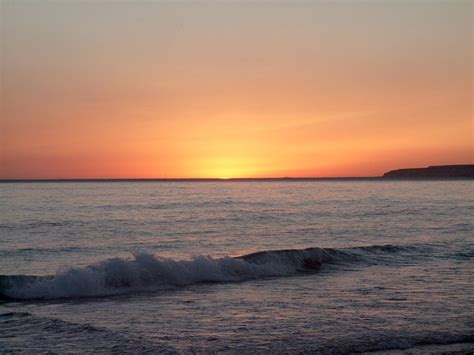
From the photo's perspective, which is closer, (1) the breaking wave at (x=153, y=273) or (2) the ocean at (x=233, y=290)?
(2) the ocean at (x=233, y=290)

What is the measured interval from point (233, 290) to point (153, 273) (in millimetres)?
3431

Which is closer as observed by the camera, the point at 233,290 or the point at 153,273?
the point at 233,290

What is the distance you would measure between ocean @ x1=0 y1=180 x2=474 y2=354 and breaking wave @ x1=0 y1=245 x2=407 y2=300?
4cm

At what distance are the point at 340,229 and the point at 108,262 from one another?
1852 centimetres

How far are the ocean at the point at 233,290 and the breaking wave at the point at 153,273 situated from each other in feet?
0.14

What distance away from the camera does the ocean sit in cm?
1033

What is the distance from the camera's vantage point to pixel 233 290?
16.2m

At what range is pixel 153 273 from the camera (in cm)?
1811

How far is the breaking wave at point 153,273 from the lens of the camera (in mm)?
15977

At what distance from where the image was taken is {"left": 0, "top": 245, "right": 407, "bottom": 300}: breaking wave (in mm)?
15977

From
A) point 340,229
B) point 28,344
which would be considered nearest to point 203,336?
point 28,344

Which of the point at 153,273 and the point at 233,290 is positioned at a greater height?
the point at 153,273

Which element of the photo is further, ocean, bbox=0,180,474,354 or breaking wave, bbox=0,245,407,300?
breaking wave, bbox=0,245,407,300

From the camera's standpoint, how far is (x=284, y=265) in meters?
20.8
